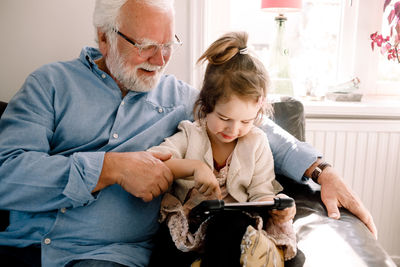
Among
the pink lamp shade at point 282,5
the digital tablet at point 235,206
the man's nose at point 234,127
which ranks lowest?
the digital tablet at point 235,206

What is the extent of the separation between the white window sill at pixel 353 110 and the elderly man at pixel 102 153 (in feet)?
2.33

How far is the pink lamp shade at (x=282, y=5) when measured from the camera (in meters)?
1.87

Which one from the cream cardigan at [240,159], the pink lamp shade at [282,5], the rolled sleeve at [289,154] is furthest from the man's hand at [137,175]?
the pink lamp shade at [282,5]

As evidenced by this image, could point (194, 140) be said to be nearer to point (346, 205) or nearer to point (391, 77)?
point (346, 205)

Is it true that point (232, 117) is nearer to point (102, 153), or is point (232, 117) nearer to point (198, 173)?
point (198, 173)

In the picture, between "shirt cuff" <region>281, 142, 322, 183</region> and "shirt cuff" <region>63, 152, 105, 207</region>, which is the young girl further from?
"shirt cuff" <region>63, 152, 105, 207</region>

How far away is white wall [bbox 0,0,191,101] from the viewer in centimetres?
175

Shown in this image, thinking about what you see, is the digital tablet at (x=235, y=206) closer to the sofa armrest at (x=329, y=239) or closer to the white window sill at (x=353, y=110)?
the sofa armrest at (x=329, y=239)

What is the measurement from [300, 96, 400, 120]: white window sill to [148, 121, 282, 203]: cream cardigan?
823 mm

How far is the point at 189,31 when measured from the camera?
6.06 ft

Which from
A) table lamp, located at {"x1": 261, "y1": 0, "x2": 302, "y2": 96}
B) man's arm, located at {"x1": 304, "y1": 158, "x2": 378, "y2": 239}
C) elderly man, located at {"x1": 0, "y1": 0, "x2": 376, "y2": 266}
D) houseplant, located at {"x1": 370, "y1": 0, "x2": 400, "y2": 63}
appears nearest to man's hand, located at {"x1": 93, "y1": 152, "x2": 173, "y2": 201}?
elderly man, located at {"x1": 0, "y1": 0, "x2": 376, "y2": 266}

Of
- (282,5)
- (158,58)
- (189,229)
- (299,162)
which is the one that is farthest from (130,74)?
(282,5)

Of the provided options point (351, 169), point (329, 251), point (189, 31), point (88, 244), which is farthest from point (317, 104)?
point (88, 244)

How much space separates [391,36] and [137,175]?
5.53 feet
